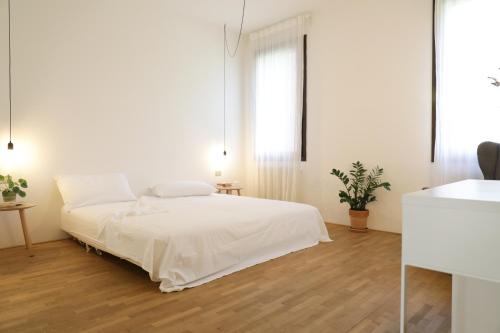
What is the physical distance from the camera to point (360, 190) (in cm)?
442

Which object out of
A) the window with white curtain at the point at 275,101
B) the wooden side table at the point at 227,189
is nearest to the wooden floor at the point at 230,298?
the wooden side table at the point at 227,189

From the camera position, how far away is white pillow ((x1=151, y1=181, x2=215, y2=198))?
4.27m

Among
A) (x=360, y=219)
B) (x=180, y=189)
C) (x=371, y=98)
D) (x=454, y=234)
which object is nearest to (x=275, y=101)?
(x=371, y=98)

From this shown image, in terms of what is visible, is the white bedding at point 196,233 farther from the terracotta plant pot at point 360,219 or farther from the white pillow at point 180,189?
the terracotta plant pot at point 360,219

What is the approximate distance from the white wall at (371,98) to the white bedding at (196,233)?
1.29 meters

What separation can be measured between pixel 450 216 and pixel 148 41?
4555 millimetres

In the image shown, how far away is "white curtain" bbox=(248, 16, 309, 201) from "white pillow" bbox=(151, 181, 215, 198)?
4.33ft

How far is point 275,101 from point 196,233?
133 inches

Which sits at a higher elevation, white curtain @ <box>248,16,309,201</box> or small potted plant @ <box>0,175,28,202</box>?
white curtain @ <box>248,16,309,201</box>

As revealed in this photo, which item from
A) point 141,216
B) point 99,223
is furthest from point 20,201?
point 141,216

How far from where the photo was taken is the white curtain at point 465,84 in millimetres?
3420

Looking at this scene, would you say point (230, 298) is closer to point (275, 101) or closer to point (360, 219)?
point (360, 219)

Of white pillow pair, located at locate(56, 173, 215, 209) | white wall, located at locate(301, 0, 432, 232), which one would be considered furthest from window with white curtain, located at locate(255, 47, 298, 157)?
white pillow pair, located at locate(56, 173, 215, 209)

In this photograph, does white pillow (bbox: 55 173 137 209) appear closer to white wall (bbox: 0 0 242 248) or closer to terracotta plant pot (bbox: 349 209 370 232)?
white wall (bbox: 0 0 242 248)
